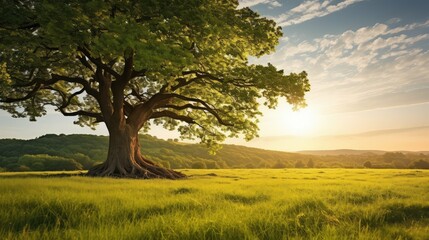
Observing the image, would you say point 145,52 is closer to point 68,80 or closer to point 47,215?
point 47,215

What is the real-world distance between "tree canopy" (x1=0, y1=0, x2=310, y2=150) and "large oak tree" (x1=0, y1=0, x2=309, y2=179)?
0.07m

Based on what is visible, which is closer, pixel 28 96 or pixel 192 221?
pixel 192 221

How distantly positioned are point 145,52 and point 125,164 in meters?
12.9

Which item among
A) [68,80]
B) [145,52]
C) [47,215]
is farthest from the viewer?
[68,80]

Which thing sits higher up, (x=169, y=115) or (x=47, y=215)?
(x=169, y=115)

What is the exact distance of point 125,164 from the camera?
27219 mm

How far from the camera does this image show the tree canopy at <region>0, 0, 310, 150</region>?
18516mm

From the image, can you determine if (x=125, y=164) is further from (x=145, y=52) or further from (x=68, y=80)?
(x=145, y=52)

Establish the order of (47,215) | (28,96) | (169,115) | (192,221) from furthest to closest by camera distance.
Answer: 1. (169,115)
2. (28,96)
3. (47,215)
4. (192,221)

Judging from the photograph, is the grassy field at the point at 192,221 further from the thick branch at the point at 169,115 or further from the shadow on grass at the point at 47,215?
the thick branch at the point at 169,115

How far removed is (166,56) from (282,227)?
531 inches

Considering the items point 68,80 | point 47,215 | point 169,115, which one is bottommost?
point 47,215

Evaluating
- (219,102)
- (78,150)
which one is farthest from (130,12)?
(78,150)

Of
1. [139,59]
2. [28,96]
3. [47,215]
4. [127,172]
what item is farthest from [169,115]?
[47,215]
